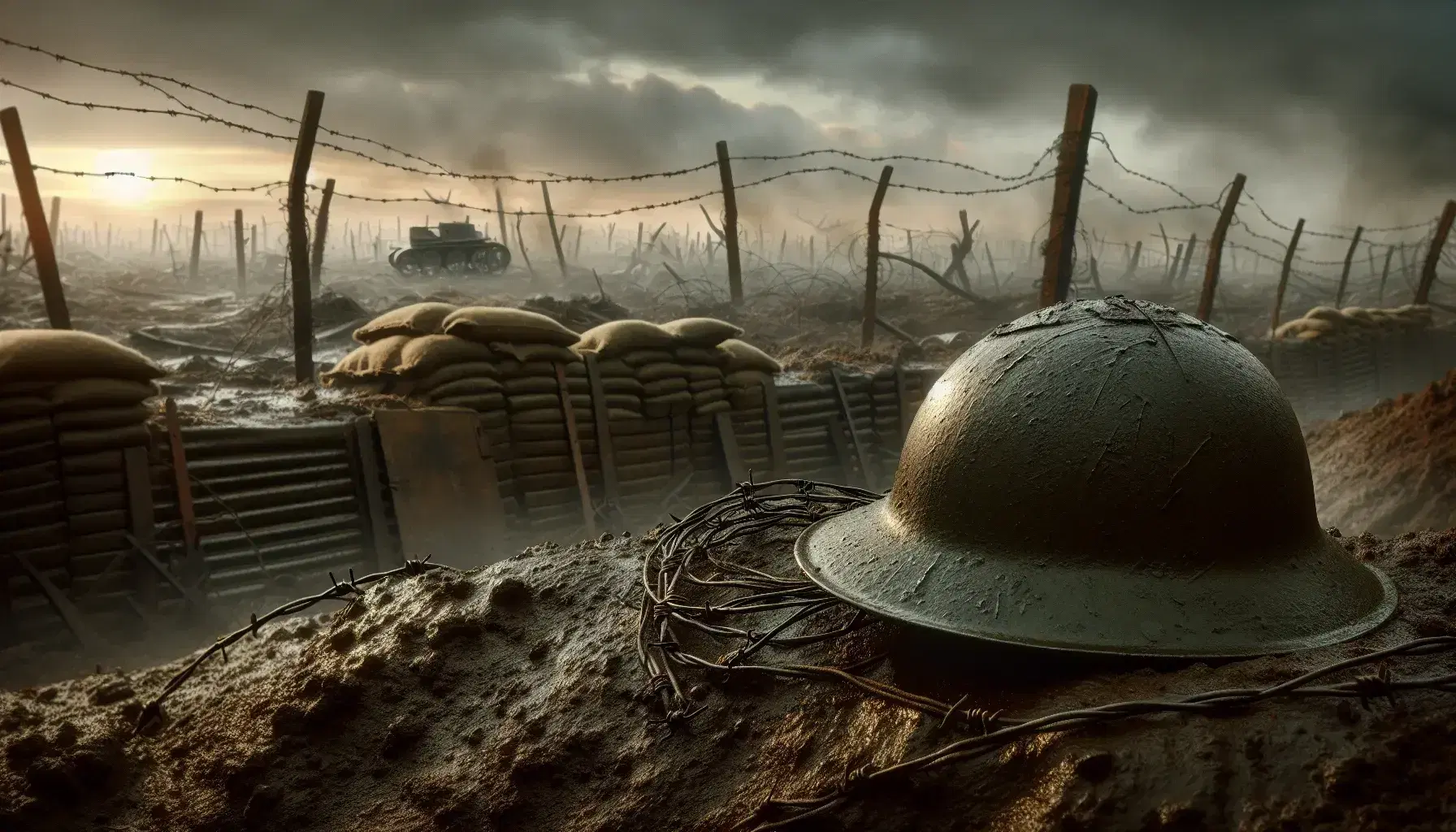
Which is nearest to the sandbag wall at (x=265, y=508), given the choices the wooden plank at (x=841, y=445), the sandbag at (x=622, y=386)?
the sandbag at (x=622, y=386)

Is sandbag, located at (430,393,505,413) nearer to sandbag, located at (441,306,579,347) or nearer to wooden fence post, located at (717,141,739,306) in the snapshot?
sandbag, located at (441,306,579,347)

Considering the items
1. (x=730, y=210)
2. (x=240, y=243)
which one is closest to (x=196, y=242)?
(x=240, y=243)

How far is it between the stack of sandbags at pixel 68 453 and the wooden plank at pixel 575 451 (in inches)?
122

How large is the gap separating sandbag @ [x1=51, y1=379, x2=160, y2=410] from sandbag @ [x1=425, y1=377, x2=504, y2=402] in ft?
6.43

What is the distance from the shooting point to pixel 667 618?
256 centimetres

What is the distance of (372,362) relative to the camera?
730 centimetres

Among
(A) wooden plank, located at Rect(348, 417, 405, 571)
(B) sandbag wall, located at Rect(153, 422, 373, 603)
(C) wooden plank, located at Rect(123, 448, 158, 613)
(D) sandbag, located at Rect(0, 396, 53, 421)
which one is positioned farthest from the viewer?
(A) wooden plank, located at Rect(348, 417, 405, 571)

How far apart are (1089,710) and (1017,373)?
0.79 meters

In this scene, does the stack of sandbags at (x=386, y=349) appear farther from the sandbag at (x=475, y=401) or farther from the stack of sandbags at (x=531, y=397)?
the sandbag at (x=475, y=401)

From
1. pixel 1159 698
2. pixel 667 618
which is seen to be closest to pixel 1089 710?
pixel 1159 698

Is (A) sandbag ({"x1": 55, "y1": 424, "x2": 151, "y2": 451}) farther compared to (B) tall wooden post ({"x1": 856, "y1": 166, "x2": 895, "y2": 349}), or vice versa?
(B) tall wooden post ({"x1": 856, "y1": 166, "x2": 895, "y2": 349})

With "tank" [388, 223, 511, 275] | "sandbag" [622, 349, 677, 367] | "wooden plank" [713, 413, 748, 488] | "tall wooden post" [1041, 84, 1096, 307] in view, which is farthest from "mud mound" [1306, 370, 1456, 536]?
"tank" [388, 223, 511, 275]

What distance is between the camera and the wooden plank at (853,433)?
9.79 metres

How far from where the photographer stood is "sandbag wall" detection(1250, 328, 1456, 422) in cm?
1540
